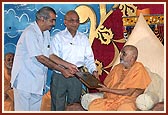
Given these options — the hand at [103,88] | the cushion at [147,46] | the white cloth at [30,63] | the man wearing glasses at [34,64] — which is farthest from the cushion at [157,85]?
the white cloth at [30,63]

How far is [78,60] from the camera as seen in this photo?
341 cm

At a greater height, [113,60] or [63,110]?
[113,60]

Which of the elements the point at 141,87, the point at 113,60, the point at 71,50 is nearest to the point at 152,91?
the point at 141,87

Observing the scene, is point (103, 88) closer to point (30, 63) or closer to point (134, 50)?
point (134, 50)

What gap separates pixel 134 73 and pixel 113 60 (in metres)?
0.16

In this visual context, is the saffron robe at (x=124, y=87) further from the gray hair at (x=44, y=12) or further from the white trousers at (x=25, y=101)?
the gray hair at (x=44, y=12)

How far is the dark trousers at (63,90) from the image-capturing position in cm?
340

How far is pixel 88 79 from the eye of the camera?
341 centimetres

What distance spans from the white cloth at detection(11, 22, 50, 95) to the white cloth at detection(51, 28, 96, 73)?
0.08m

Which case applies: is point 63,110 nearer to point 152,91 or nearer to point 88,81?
point 88,81

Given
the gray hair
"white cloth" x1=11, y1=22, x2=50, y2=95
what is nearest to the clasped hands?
"white cloth" x1=11, y1=22, x2=50, y2=95

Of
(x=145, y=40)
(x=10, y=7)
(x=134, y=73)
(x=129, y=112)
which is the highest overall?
(x=10, y=7)

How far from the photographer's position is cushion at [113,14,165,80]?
339cm

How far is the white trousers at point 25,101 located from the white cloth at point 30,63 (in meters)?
0.03
